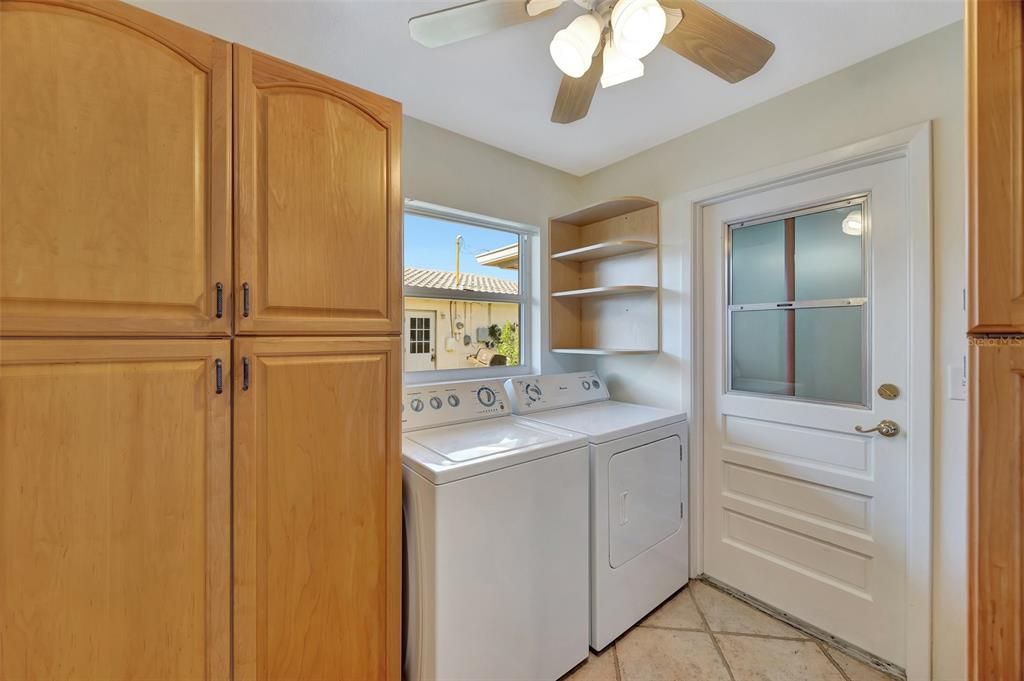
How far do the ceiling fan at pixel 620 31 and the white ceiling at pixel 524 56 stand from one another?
27 cm

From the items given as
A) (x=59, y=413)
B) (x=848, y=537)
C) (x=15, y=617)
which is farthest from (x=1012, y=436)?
(x=15, y=617)

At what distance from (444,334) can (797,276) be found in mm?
1830

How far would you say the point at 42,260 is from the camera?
85cm

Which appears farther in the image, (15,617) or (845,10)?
(845,10)

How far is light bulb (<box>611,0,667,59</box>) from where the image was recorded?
3.24 ft

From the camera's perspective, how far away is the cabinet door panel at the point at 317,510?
3.55 feet

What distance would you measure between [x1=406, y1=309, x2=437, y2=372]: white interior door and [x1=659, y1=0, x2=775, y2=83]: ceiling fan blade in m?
1.60

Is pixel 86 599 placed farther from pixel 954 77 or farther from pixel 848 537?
pixel 954 77

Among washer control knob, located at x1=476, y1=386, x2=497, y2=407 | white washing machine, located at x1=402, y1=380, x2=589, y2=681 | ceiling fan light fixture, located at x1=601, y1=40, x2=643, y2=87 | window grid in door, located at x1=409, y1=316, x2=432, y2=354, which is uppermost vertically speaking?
ceiling fan light fixture, located at x1=601, y1=40, x2=643, y2=87

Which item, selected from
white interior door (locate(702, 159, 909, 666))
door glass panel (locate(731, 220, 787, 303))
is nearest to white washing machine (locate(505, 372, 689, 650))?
white interior door (locate(702, 159, 909, 666))

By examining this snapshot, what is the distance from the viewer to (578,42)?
1120mm

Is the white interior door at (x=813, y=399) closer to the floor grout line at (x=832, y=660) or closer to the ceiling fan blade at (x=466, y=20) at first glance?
the floor grout line at (x=832, y=660)

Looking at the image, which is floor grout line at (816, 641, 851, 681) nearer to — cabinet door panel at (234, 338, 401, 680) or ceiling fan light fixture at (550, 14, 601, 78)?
cabinet door panel at (234, 338, 401, 680)

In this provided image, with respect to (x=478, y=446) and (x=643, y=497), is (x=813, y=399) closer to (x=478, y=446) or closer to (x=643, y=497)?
(x=643, y=497)
